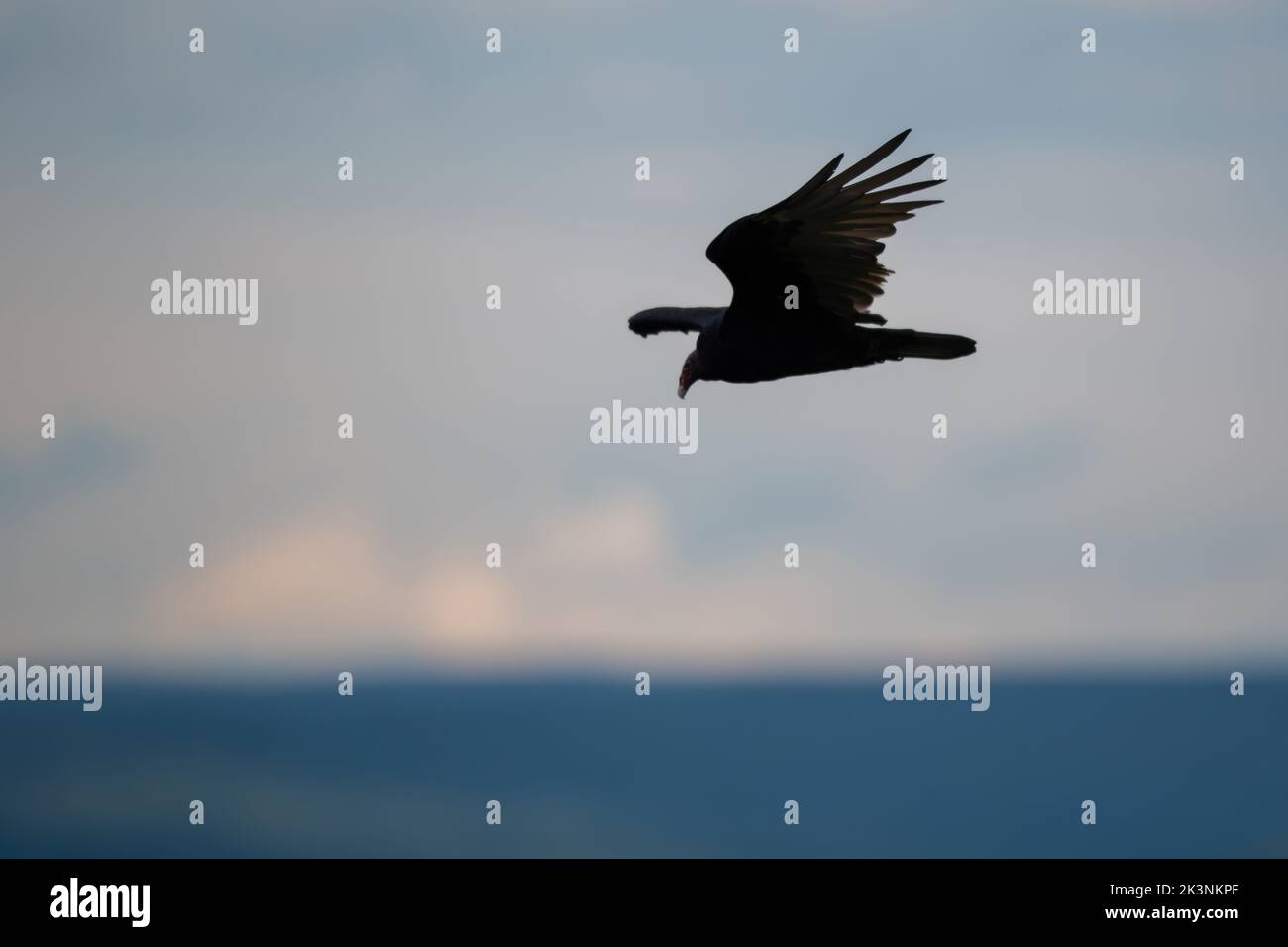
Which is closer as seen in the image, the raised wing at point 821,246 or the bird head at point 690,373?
the raised wing at point 821,246

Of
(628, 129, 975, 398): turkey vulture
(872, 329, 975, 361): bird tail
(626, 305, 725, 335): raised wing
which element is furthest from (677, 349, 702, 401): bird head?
(872, 329, 975, 361): bird tail

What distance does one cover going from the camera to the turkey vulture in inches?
412

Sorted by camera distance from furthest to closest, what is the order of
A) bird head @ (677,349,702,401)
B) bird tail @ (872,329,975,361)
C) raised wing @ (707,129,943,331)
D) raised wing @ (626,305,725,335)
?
raised wing @ (626,305,725,335), bird head @ (677,349,702,401), bird tail @ (872,329,975,361), raised wing @ (707,129,943,331)

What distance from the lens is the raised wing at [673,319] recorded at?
12797 mm

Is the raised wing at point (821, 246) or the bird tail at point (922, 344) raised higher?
the raised wing at point (821, 246)

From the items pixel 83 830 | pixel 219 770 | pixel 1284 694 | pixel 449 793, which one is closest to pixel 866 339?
pixel 83 830

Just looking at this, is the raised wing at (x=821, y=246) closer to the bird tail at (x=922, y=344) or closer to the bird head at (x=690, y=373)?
the bird tail at (x=922, y=344)

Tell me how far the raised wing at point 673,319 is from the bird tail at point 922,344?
192 cm

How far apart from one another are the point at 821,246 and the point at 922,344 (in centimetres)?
107

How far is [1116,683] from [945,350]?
174 metres

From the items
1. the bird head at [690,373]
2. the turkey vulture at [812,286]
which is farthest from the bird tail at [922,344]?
the bird head at [690,373]

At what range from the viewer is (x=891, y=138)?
388 inches

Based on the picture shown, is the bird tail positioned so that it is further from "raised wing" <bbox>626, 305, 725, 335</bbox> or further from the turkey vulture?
"raised wing" <bbox>626, 305, 725, 335</bbox>

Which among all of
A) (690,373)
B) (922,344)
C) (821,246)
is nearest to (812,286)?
(821,246)
